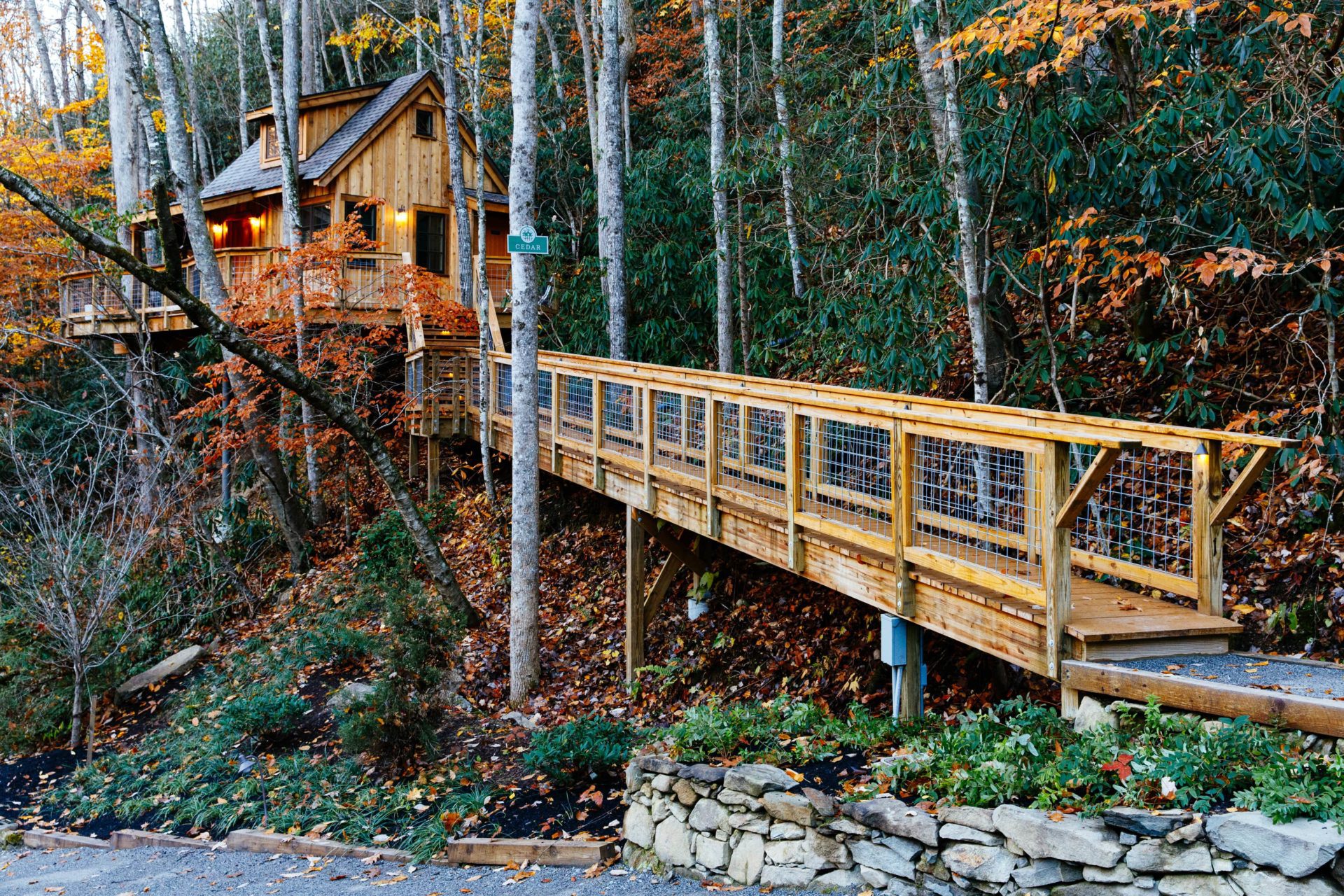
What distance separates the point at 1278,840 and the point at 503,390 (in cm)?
1178

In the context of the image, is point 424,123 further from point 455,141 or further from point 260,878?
point 260,878

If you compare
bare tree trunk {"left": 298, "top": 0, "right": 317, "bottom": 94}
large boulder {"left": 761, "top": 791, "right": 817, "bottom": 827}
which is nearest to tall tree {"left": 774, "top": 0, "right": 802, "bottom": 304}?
large boulder {"left": 761, "top": 791, "right": 817, "bottom": 827}

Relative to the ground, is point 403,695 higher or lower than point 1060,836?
lower

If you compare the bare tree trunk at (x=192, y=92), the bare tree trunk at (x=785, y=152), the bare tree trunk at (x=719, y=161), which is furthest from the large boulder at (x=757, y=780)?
the bare tree trunk at (x=192, y=92)

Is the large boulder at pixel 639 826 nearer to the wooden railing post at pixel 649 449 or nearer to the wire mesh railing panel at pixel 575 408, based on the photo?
the wooden railing post at pixel 649 449

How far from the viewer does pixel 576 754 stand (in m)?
7.60

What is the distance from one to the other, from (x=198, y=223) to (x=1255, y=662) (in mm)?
14011

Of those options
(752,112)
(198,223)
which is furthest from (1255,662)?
(752,112)

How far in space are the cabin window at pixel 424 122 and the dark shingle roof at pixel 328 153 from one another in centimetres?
61

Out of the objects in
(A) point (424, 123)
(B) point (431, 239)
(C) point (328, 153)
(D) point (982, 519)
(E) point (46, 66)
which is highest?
(E) point (46, 66)

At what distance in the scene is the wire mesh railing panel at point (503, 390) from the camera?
1402 cm

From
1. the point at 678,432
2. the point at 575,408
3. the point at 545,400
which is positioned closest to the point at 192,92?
the point at 545,400

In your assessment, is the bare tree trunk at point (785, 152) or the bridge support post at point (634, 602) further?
the bare tree trunk at point (785, 152)

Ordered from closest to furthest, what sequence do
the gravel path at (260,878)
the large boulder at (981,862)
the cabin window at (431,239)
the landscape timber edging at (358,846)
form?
the large boulder at (981,862) → the gravel path at (260,878) → the landscape timber edging at (358,846) → the cabin window at (431,239)
